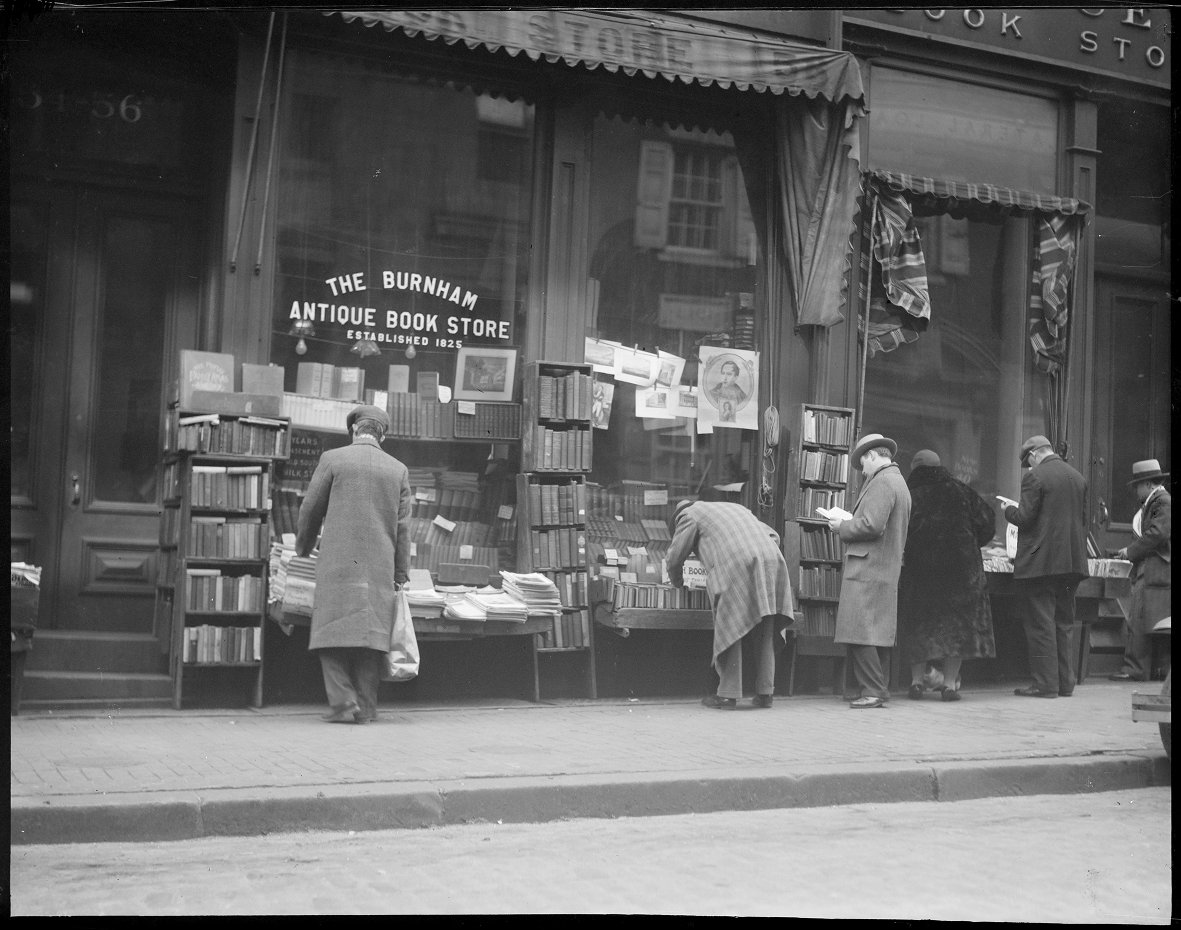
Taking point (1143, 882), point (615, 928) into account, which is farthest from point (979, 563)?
point (615, 928)

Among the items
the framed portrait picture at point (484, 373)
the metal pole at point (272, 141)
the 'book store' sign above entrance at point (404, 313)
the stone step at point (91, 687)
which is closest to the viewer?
the stone step at point (91, 687)

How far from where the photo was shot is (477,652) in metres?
9.81

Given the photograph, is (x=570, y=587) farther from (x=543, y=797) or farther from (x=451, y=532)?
(x=543, y=797)

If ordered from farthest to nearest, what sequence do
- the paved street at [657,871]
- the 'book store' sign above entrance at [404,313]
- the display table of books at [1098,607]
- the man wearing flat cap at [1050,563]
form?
the display table of books at [1098,607] → the man wearing flat cap at [1050,563] → the 'book store' sign above entrance at [404,313] → the paved street at [657,871]

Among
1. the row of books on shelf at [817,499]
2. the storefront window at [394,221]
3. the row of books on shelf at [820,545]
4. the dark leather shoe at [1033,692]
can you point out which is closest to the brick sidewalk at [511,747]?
the dark leather shoe at [1033,692]

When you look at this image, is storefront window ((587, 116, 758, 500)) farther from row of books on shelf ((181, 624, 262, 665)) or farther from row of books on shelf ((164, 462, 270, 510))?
row of books on shelf ((181, 624, 262, 665))

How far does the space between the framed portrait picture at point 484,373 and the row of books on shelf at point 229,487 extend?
175 centimetres

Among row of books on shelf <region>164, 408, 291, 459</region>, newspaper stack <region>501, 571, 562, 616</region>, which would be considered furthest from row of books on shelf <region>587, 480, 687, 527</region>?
row of books on shelf <region>164, 408, 291, 459</region>

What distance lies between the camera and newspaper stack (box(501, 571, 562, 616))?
9.64m

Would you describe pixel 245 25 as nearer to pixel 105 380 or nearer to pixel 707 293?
pixel 105 380

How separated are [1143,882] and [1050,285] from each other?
728cm

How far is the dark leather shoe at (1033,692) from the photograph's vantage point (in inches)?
423

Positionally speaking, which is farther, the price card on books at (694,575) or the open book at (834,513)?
the open book at (834,513)

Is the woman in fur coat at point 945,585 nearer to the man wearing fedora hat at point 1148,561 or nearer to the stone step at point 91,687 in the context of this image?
the man wearing fedora hat at point 1148,561
